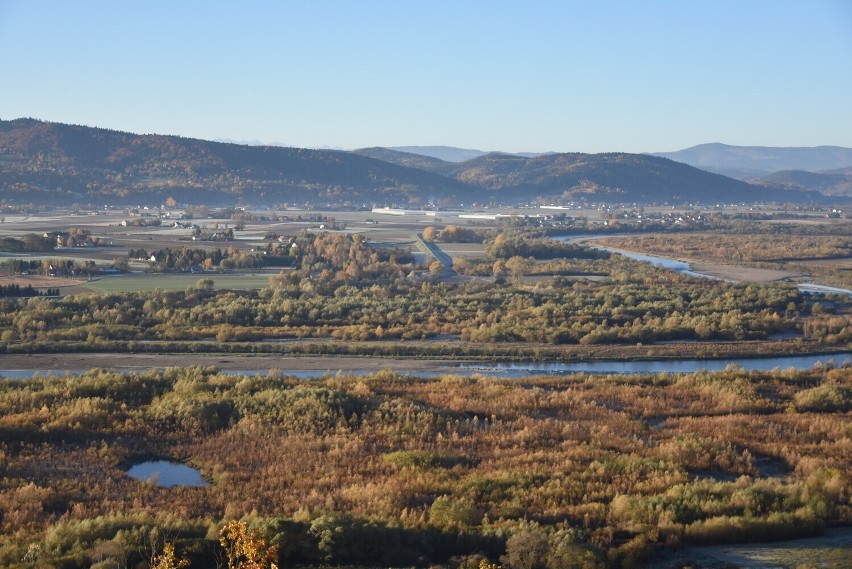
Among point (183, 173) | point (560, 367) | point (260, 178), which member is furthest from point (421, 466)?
point (260, 178)

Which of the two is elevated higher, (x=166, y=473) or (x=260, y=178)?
(x=260, y=178)

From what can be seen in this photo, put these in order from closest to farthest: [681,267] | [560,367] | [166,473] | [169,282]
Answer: [166,473] → [560,367] → [169,282] → [681,267]

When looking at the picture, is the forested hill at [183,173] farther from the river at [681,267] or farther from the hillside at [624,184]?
the river at [681,267]

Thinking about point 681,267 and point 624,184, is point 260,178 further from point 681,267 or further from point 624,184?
point 681,267

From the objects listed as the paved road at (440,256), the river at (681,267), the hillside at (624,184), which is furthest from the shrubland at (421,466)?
the hillside at (624,184)

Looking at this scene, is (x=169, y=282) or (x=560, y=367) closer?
(x=560, y=367)

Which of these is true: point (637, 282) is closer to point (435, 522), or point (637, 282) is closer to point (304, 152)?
point (435, 522)

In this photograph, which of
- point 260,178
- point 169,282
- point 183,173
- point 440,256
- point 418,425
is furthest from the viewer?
point 260,178
